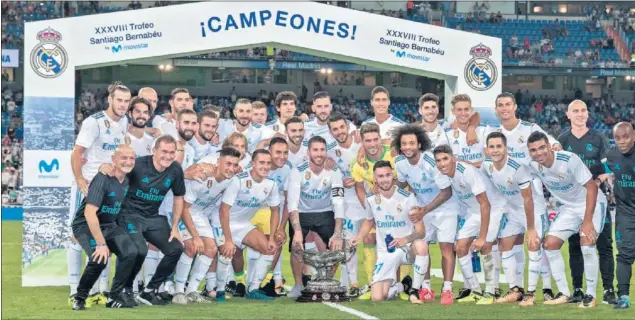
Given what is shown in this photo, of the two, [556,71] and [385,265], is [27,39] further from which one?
[556,71]

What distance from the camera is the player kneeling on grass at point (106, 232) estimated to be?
9805 millimetres

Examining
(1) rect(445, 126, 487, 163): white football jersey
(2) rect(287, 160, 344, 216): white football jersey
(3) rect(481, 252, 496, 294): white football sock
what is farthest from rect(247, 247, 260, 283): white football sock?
(1) rect(445, 126, 487, 163): white football jersey

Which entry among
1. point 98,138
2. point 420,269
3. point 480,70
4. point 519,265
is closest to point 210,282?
→ point 98,138

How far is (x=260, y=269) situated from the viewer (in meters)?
11.4

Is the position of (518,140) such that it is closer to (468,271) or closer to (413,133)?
(413,133)

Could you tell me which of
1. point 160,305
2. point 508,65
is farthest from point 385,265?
point 508,65

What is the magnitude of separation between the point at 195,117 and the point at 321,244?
218cm

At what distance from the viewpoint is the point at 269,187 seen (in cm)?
1141

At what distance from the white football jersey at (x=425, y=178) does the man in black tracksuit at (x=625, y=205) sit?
186 cm

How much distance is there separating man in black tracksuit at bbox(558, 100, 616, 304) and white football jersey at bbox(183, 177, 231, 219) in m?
3.95

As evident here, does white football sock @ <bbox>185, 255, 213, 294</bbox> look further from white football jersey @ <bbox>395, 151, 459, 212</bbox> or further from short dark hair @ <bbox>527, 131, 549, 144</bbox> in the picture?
short dark hair @ <bbox>527, 131, 549, 144</bbox>

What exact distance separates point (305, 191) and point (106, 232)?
2620 millimetres

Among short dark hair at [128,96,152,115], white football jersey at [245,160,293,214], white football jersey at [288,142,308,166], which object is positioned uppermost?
short dark hair at [128,96,152,115]

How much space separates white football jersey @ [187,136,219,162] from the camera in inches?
469
